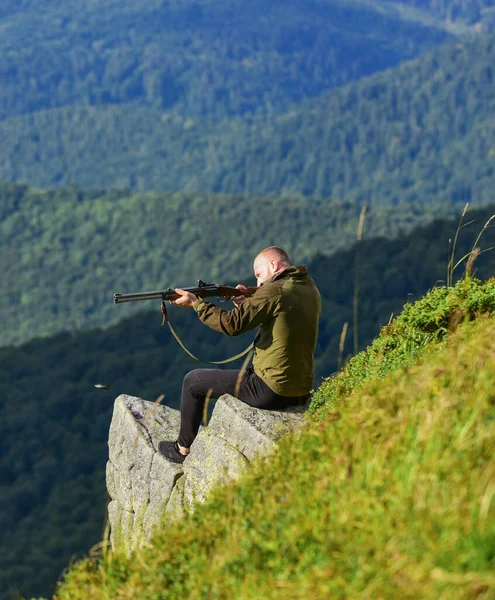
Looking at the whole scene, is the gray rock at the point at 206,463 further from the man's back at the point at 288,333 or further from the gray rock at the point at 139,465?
the man's back at the point at 288,333

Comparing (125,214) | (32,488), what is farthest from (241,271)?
(32,488)

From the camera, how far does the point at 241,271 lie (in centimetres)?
13175

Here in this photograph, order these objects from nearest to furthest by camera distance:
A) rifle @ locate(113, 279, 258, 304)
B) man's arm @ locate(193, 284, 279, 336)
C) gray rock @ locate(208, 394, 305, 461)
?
gray rock @ locate(208, 394, 305, 461)
man's arm @ locate(193, 284, 279, 336)
rifle @ locate(113, 279, 258, 304)

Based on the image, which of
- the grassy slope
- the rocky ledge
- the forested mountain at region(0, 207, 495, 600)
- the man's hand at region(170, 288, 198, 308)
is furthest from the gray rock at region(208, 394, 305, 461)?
the forested mountain at region(0, 207, 495, 600)

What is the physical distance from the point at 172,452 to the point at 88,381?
8752 centimetres

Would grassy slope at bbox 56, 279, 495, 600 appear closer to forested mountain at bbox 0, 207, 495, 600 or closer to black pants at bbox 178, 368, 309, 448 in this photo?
black pants at bbox 178, 368, 309, 448

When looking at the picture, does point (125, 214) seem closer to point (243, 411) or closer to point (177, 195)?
point (177, 195)

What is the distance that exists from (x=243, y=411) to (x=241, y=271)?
12420cm

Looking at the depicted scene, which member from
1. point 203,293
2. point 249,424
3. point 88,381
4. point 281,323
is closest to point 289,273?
point 281,323

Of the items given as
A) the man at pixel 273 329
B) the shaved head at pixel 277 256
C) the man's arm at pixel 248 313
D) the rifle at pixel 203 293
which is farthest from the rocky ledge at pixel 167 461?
the shaved head at pixel 277 256

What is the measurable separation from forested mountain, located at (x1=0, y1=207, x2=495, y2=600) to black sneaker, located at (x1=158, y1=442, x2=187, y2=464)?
53615 mm

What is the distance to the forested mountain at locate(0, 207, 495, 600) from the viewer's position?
72375 mm

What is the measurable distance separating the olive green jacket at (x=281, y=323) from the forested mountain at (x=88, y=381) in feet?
180

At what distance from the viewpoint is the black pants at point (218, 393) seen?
7.73 m
